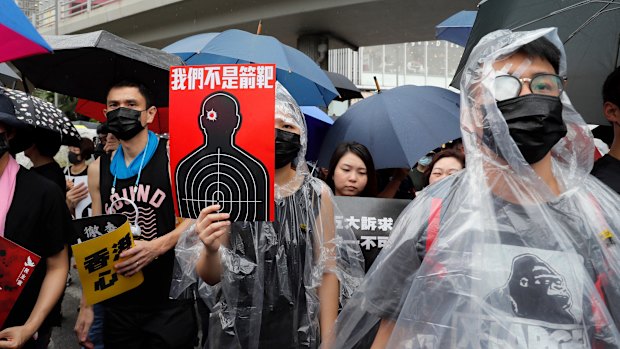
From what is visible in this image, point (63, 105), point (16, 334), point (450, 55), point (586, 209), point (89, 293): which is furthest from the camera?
point (450, 55)

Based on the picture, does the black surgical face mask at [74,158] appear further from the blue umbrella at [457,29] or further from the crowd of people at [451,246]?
the blue umbrella at [457,29]

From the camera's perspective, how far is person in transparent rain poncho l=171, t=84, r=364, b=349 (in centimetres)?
200

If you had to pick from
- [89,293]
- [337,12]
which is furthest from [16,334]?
[337,12]

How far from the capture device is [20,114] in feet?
8.34

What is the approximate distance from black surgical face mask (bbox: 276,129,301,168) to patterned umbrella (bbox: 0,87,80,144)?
1207 mm

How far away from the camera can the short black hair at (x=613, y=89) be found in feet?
6.89

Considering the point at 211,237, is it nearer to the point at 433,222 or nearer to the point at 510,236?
the point at 433,222

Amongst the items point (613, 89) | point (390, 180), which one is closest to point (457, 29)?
point (390, 180)

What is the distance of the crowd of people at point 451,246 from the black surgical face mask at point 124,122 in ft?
1.51

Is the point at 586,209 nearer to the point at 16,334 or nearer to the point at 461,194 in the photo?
the point at 461,194

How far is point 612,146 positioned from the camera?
2.12 metres

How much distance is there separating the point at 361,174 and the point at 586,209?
1936 mm

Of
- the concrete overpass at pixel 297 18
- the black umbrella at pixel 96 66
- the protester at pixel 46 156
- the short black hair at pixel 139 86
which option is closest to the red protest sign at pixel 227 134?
the short black hair at pixel 139 86

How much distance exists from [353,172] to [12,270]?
1840 millimetres
